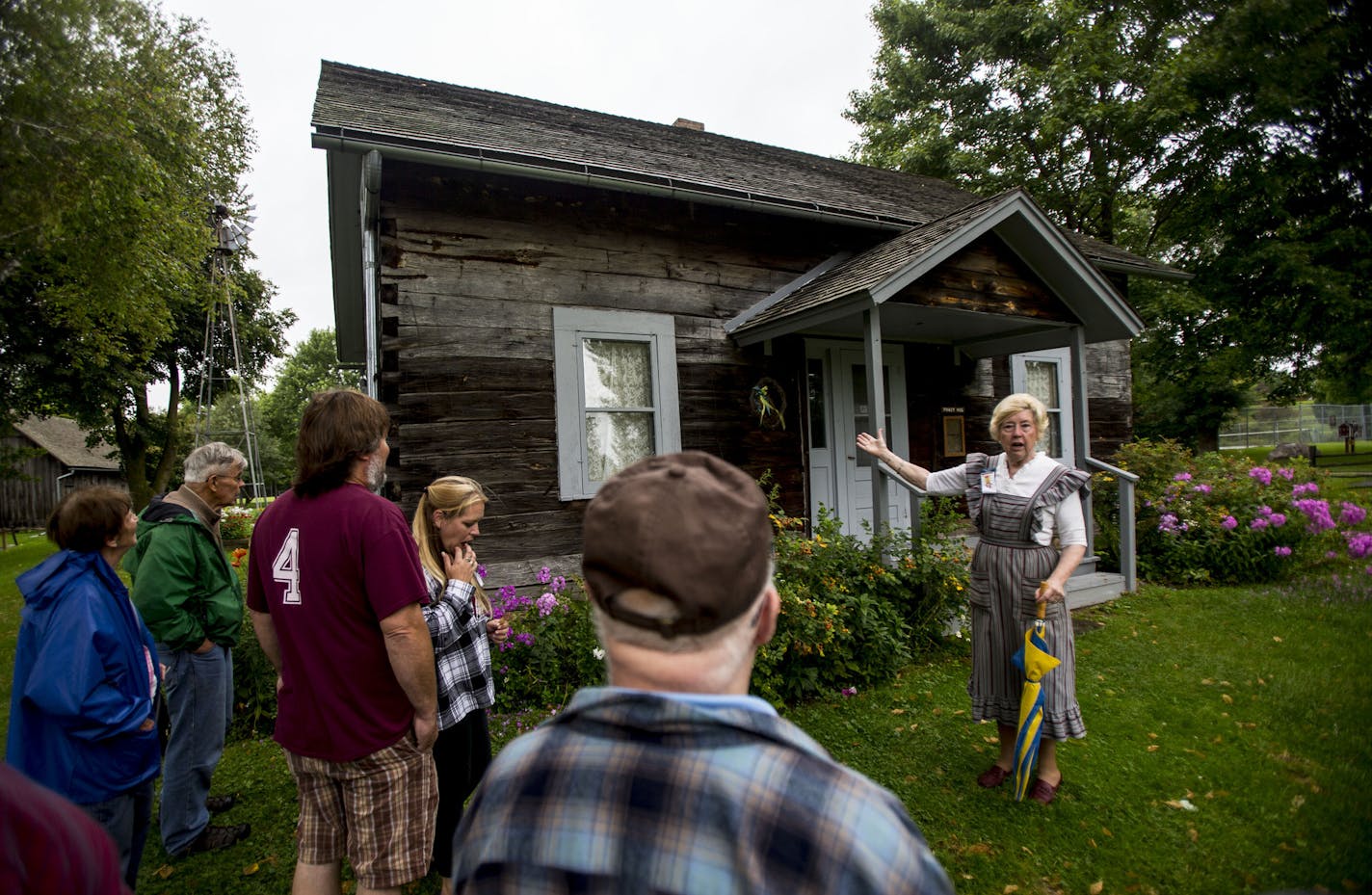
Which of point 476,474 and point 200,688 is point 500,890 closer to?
point 200,688

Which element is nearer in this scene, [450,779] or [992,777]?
[450,779]

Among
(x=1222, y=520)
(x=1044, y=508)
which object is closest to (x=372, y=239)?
(x=1044, y=508)

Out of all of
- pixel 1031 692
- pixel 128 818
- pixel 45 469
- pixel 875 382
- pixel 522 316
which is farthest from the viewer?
pixel 45 469

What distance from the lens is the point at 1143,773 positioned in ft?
11.7

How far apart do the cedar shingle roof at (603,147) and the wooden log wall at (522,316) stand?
43cm

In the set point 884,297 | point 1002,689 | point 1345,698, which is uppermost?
point 884,297

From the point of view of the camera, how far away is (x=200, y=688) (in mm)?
3193

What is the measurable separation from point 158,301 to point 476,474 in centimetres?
978

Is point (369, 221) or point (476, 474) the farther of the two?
point (369, 221)

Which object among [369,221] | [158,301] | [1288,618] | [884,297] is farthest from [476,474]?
[158,301]

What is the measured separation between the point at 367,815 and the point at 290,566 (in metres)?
0.77

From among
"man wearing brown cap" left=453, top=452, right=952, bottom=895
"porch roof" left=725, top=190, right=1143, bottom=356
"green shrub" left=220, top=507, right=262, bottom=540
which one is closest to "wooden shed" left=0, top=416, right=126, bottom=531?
"green shrub" left=220, top=507, right=262, bottom=540

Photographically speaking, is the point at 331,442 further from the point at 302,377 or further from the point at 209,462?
the point at 302,377

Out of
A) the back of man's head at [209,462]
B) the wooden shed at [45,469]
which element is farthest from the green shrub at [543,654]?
the wooden shed at [45,469]
